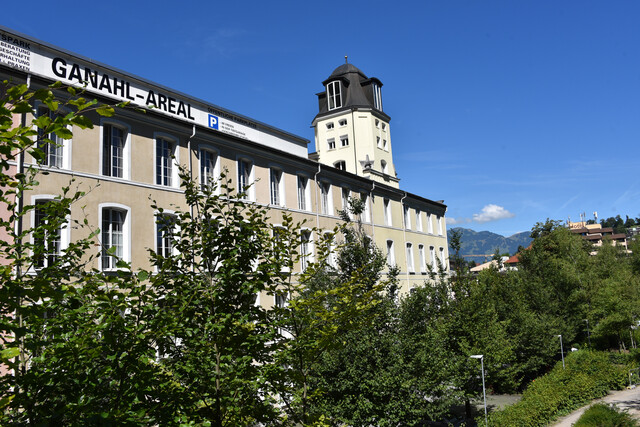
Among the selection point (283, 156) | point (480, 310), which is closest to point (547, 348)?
point (480, 310)

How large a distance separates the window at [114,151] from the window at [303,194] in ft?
41.2

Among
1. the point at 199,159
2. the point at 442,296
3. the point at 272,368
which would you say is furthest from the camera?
the point at 442,296

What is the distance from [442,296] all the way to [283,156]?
42.0 feet

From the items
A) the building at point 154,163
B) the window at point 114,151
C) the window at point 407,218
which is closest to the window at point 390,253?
the building at point 154,163

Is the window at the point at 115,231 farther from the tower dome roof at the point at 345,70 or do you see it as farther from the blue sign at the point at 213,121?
the tower dome roof at the point at 345,70

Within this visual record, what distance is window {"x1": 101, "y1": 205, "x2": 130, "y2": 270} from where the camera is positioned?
18.8 meters

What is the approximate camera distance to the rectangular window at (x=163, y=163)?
70.3 ft

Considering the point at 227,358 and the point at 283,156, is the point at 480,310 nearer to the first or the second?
Result: the point at 283,156

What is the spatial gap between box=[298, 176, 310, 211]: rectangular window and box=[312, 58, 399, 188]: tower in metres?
13.3

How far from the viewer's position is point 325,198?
3269 cm

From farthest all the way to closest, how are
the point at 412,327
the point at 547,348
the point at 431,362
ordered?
1. the point at 547,348
2. the point at 412,327
3. the point at 431,362

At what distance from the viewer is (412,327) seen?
19.0 m

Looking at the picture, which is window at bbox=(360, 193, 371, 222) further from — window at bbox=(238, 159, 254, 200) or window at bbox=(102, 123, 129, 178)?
window at bbox=(102, 123, 129, 178)

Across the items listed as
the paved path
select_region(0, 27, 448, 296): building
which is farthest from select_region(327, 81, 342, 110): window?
the paved path
